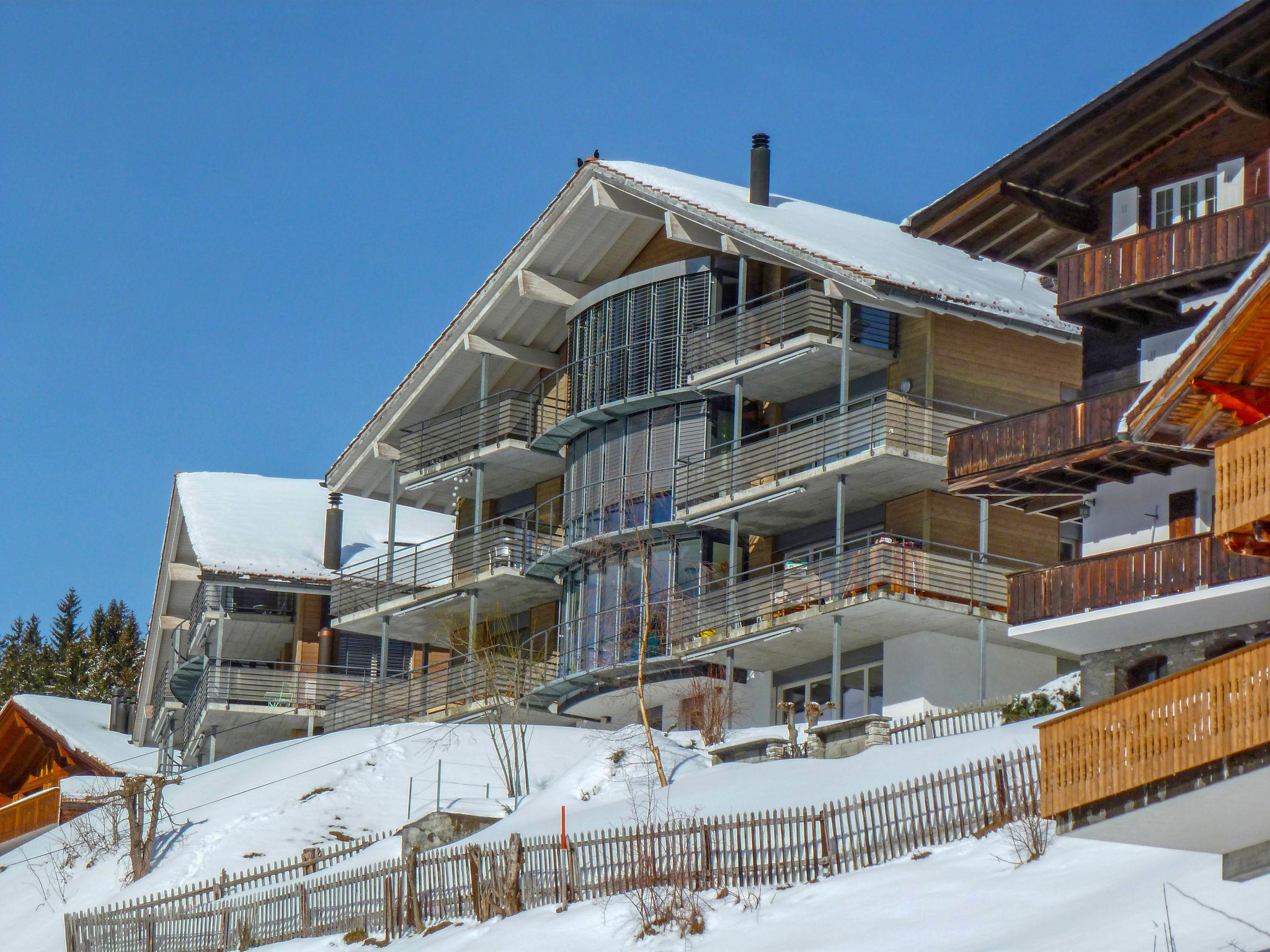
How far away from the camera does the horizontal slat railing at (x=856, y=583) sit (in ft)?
130

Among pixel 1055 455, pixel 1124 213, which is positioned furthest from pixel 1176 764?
pixel 1124 213

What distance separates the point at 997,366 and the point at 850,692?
24.6ft

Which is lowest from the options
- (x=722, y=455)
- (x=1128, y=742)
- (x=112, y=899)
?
(x=112, y=899)

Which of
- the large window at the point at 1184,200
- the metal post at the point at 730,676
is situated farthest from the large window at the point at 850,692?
the large window at the point at 1184,200

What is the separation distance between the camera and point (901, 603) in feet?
129

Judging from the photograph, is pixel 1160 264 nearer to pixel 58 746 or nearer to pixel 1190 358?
pixel 1190 358

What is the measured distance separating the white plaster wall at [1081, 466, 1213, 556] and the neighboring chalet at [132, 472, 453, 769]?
2616 centimetres

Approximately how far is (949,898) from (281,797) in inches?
789

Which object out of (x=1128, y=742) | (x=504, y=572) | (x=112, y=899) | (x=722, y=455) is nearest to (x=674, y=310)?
(x=722, y=455)

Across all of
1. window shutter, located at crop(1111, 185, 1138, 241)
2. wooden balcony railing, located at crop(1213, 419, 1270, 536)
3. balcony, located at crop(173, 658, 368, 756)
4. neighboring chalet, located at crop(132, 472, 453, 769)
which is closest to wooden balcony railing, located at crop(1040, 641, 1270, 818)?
wooden balcony railing, located at crop(1213, 419, 1270, 536)

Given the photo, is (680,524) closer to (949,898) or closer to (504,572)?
(504,572)

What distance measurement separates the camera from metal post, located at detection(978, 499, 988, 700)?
129ft

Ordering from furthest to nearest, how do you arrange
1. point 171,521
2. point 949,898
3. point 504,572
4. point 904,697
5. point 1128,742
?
1. point 171,521
2. point 504,572
3. point 904,697
4. point 949,898
5. point 1128,742

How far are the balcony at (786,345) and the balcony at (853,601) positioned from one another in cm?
383
